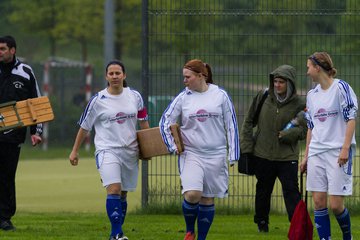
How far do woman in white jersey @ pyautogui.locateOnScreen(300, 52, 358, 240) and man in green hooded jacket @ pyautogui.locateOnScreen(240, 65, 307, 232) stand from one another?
5.82 ft

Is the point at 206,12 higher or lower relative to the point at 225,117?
higher

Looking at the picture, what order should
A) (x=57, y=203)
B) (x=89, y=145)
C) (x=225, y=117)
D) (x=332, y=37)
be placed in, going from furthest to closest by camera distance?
(x=89, y=145)
(x=57, y=203)
(x=332, y=37)
(x=225, y=117)

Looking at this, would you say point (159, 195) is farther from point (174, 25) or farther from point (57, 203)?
point (57, 203)

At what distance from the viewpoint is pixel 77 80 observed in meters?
38.6

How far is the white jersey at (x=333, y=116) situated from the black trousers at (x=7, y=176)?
380 centimetres

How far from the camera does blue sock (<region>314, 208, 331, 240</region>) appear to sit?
1153cm

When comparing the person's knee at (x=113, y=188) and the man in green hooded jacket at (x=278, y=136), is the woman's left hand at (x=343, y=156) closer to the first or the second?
the man in green hooded jacket at (x=278, y=136)

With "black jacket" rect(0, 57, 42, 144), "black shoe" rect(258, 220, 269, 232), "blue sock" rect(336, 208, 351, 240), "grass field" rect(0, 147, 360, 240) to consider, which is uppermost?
"black jacket" rect(0, 57, 42, 144)

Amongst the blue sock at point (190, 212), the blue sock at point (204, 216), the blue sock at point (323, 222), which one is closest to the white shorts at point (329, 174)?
the blue sock at point (323, 222)

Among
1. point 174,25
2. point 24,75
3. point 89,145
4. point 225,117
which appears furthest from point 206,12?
point 89,145

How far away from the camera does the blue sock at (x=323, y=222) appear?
11.5 meters

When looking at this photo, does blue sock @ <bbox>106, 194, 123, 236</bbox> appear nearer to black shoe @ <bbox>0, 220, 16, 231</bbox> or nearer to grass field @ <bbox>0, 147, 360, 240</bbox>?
grass field @ <bbox>0, 147, 360, 240</bbox>

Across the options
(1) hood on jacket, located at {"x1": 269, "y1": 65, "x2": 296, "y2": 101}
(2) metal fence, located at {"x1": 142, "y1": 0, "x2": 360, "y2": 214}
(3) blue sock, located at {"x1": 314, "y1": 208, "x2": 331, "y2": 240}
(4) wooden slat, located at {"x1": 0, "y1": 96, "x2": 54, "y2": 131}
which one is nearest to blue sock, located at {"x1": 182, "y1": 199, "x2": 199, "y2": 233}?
(3) blue sock, located at {"x1": 314, "y1": 208, "x2": 331, "y2": 240}

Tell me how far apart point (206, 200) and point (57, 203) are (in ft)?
26.5
